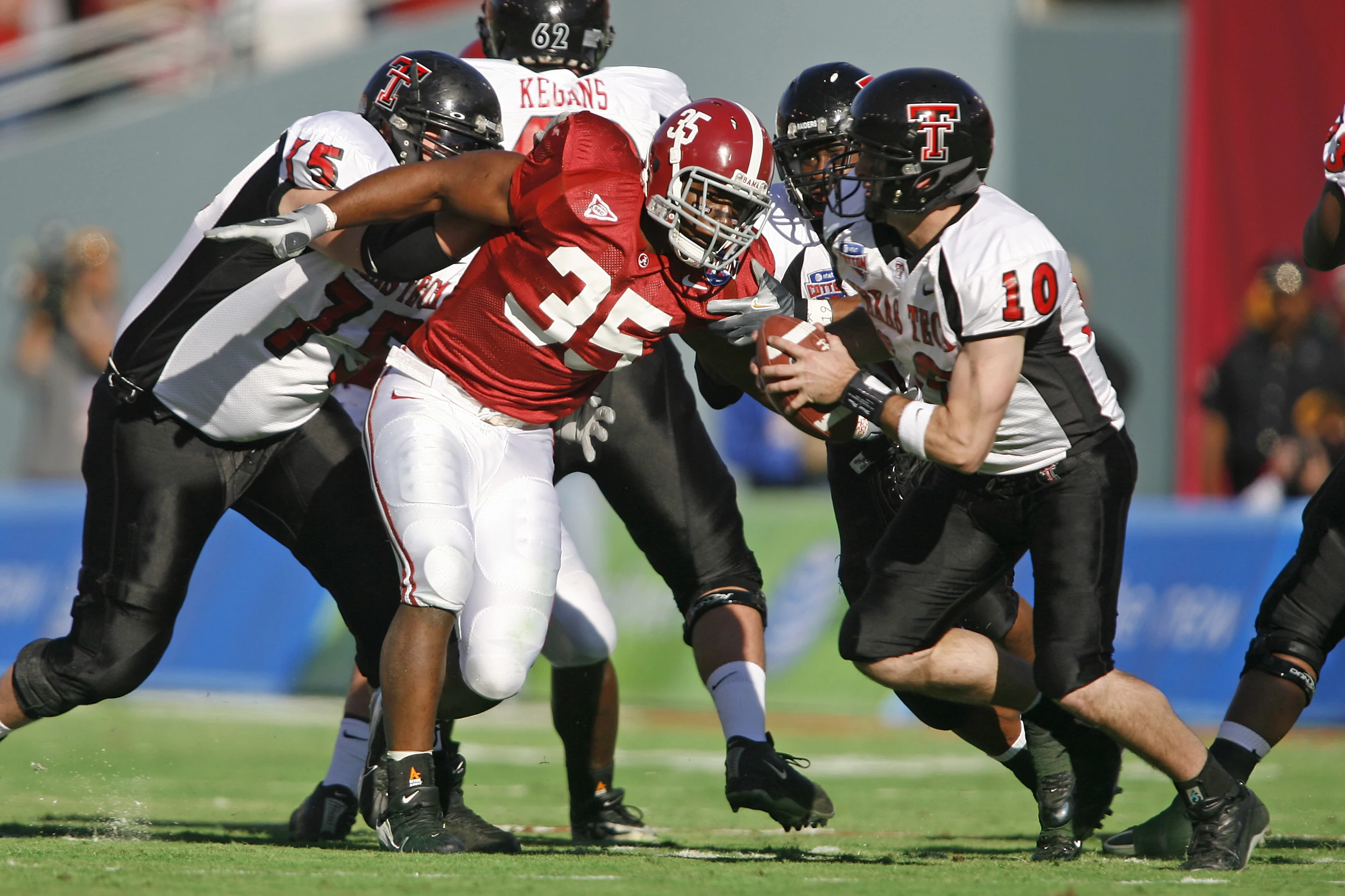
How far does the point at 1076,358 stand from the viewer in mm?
4633

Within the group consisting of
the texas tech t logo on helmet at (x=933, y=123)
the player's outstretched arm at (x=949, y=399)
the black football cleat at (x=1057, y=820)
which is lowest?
the black football cleat at (x=1057, y=820)

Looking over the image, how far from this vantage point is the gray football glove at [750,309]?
4.75 metres

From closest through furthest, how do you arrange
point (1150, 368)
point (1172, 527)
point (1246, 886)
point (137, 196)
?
point (1246, 886), point (1172, 527), point (1150, 368), point (137, 196)

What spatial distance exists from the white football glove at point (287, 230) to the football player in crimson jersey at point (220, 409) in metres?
0.42

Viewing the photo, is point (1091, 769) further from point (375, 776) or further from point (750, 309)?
point (375, 776)

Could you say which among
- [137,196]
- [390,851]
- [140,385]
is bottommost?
[390,851]

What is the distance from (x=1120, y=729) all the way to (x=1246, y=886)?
0.55 metres

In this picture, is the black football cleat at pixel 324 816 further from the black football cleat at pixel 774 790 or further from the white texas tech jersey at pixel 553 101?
the white texas tech jersey at pixel 553 101

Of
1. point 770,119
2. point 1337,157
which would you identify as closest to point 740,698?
point 1337,157

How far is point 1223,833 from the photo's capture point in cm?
445

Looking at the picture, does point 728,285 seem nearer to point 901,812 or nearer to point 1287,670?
point 1287,670

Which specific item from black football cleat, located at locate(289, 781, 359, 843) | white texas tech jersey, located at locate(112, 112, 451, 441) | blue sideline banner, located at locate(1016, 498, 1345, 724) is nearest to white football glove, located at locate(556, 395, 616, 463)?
white texas tech jersey, located at locate(112, 112, 451, 441)

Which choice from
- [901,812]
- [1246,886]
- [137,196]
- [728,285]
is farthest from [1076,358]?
[137,196]

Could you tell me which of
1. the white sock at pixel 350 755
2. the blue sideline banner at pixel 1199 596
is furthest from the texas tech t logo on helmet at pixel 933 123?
the blue sideline banner at pixel 1199 596
